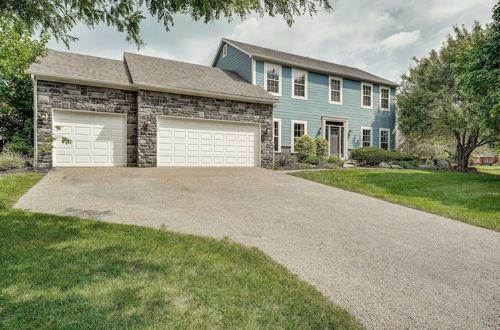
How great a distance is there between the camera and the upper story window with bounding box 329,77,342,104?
56.0ft

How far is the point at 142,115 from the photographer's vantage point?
1074 centimetres

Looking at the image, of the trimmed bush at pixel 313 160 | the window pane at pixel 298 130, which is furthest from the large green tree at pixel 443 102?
the window pane at pixel 298 130

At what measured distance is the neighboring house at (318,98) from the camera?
15.3 m

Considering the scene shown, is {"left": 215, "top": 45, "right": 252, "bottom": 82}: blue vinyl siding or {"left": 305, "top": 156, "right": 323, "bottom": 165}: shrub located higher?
{"left": 215, "top": 45, "right": 252, "bottom": 82}: blue vinyl siding

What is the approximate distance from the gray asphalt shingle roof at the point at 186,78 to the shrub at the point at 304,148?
117 inches

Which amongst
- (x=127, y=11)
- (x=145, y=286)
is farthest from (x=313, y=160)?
(x=145, y=286)

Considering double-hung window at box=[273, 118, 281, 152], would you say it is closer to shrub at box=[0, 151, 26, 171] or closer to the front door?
the front door

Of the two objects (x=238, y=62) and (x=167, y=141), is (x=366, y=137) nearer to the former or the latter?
(x=238, y=62)

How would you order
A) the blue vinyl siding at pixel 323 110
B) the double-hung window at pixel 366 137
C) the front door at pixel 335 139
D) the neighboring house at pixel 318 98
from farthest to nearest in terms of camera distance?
1. the double-hung window at pixel 366 137
2. the front door at pixel 335 139
3. the blue vinyl siding at pixel 323 110
4. the neighboring house at pixel 318 98

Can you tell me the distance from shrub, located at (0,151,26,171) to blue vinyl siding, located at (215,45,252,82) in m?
10.5

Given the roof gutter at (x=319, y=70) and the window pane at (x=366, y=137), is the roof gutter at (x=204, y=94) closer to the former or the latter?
the roof gutter at (x=319, y=70)

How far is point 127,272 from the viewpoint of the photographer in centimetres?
264

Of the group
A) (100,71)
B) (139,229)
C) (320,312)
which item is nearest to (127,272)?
(139,229)

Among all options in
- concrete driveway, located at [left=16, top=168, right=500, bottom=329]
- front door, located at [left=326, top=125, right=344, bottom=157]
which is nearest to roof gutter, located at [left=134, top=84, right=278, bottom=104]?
concrete driveway, located at [left=16, top=168, right=500, bottom=329]
